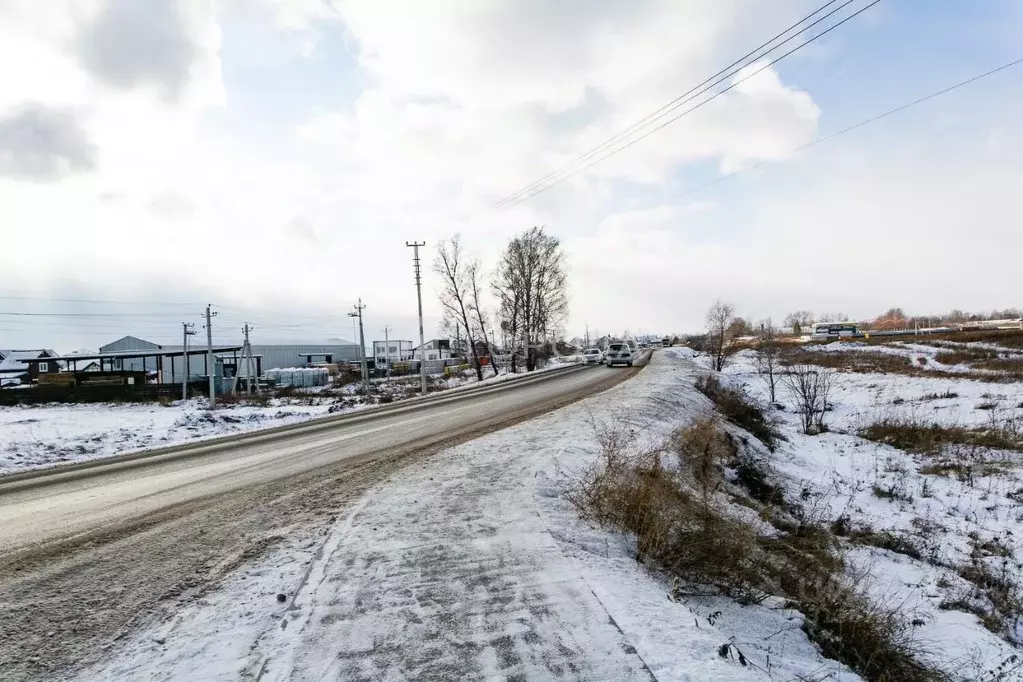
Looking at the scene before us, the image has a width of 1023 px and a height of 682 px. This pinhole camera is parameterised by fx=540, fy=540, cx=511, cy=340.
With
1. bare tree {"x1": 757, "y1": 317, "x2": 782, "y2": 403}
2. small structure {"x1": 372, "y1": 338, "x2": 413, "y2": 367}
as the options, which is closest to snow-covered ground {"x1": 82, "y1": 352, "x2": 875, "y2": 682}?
bare tree {"x1": 757, "y1": 317, "x2": 782, "y2": 403}

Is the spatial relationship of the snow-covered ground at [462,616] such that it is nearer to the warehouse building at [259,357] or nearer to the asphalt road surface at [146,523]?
the asphalt road surface at [146,523]

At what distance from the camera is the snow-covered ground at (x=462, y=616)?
3.06 metres

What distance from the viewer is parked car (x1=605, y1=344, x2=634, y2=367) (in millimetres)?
39031

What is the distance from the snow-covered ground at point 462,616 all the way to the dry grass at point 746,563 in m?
0.24

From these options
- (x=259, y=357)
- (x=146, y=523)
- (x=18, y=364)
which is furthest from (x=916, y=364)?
(x=18, y=364)

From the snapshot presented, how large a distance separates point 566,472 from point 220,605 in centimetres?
469

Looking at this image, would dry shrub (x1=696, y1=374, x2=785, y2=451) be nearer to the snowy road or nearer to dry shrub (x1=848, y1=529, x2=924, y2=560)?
dry shrub (x1=848, y1=529, x2=924, y2=560)

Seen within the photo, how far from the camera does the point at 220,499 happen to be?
716 centimetres

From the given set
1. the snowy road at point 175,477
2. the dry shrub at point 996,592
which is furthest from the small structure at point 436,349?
the dry shrub at point 996,592

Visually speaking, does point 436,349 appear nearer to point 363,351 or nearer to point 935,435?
point 363,351

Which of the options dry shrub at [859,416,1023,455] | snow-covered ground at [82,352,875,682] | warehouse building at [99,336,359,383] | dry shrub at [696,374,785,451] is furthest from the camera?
warehouse building at [99,336,359,383]

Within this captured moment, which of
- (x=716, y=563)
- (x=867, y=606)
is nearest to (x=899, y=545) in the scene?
(x=867, y=606)

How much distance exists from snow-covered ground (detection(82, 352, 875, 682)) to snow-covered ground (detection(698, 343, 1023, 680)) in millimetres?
3736

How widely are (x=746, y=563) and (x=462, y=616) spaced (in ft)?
10.1
